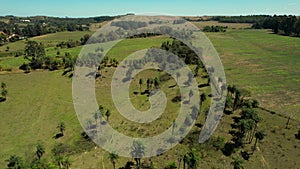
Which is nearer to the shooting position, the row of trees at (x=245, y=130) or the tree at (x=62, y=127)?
the row of trees at (x=245, y=130)

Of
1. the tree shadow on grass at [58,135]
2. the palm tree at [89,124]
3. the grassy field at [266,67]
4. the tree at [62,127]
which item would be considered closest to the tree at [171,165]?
the palm tree at [89,124]

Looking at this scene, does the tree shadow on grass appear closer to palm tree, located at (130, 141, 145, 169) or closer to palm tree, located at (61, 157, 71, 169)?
palm tree, located at (61, 157, 71, 169)

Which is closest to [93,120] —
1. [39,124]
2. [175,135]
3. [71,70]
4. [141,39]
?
[39,124]

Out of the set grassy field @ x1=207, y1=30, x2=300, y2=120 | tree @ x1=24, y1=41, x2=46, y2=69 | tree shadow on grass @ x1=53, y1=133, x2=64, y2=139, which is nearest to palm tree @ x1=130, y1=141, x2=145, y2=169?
tree shadow on grass @ x1=53, y1=133, x2=64, y2=139

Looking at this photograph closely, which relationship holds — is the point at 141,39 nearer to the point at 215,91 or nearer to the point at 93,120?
the point at 215,91

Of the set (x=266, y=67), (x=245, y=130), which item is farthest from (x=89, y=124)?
(x=266, y=67)

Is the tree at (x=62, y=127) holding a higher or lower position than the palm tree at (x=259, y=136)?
lower

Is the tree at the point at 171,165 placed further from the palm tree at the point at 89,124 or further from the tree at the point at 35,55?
the tree at the point at 35,55

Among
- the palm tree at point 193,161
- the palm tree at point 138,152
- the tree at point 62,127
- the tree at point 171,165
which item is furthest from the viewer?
the tree at point 62,127

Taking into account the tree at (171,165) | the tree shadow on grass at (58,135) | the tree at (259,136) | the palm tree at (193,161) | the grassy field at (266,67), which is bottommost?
the tree shadow on grass at (58,135)
